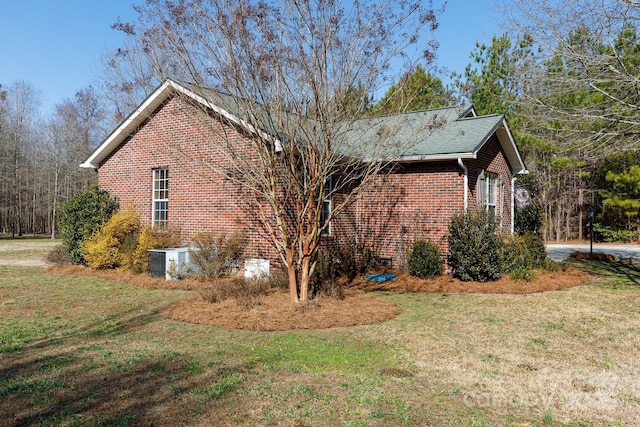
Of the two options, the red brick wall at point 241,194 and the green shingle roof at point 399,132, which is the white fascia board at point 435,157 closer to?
the green shingle roof at point 399,132

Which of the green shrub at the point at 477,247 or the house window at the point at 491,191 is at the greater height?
the house window at the point at 491,191

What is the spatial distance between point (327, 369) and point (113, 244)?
996cm

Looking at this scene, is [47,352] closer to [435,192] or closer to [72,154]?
[435,192]

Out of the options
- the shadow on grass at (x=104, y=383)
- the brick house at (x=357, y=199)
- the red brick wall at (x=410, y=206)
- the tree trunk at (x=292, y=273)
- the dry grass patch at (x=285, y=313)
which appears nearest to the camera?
the shadow on grass at (x=104, y=383)

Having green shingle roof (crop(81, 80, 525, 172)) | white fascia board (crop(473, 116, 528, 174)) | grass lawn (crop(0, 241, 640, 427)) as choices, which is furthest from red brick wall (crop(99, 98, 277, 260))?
white fascia board (crop(473, 116, 528, 174))

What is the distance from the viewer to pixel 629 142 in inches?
443

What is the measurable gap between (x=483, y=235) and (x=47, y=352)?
917cm

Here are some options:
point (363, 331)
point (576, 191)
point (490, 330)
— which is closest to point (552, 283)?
point (490, 330)

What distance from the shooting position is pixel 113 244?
13.3 metres

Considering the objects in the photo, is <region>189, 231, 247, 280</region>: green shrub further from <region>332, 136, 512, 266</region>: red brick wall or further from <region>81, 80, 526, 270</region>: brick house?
<region>332, 136, 512, 266</region>: red brick wall

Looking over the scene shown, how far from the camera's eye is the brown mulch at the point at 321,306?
7414mm

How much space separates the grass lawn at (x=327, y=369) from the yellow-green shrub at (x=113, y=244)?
14.1 ft

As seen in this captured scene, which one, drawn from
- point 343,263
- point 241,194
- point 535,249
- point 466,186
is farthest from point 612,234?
point 241,194

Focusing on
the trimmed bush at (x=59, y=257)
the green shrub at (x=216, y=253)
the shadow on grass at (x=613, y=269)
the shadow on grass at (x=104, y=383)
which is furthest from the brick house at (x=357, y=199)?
the shadow on grass at (x=104, y=383)
